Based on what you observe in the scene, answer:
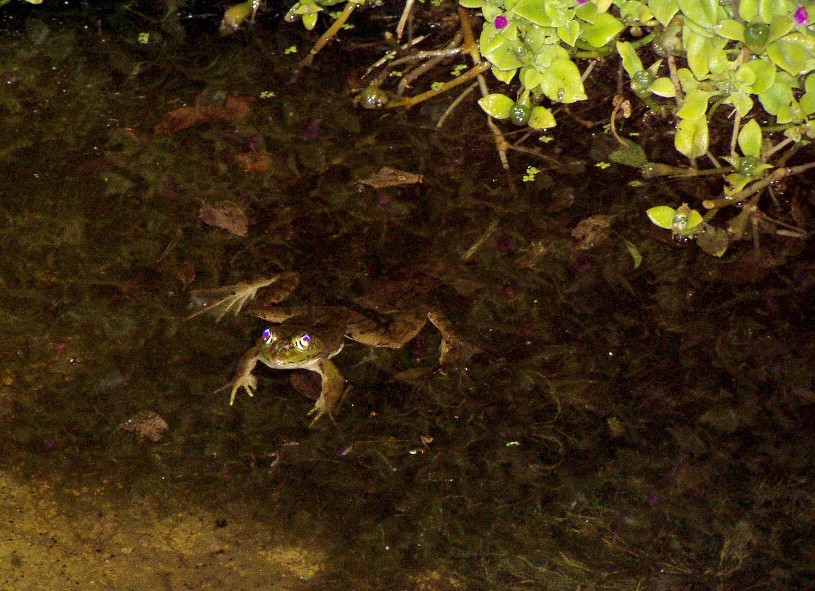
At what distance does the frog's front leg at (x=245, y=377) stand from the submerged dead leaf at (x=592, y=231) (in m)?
1.55

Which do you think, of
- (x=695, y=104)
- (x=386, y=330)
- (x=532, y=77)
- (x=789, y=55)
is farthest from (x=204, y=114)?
(x=789, y=55)

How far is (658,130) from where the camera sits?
4340 mm

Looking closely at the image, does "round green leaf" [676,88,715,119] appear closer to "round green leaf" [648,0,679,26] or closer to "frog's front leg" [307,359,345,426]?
"round green leaf" [648,0,679,26]

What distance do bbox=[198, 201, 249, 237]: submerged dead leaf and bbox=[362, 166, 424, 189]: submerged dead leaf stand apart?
65cm

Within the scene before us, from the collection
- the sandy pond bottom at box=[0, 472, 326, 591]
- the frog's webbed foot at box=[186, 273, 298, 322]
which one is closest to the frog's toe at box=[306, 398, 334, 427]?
the sandy pond bottom at box=[0, 472, 326, 591]

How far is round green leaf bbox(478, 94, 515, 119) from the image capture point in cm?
421

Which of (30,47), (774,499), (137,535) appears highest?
(30,47)

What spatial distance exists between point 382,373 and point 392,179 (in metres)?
1.24

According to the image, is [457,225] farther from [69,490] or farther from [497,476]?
[69,490]

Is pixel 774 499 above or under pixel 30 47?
under

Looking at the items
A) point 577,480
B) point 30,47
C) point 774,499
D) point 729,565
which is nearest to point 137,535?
point 577,480

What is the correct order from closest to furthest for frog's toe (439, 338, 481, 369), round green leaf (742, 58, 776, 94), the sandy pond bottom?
the sandy pond bottom → frog's toe (439, 338, 481, 369) → round green leaf (742, 58, 776, 94)

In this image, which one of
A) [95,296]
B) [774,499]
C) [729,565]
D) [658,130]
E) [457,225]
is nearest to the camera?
[729,565]

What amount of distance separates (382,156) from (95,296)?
159 centimetres
